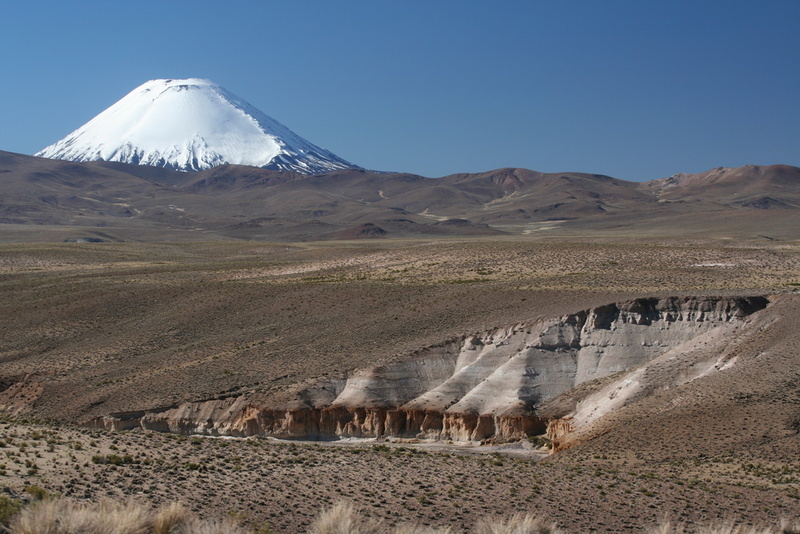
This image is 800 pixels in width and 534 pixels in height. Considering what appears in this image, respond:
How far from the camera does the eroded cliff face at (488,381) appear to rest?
27672mm

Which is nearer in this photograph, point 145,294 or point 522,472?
point 522,472

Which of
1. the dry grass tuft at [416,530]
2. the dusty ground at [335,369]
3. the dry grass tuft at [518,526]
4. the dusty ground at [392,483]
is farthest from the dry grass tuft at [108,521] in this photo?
the dry grass tuft at [518,526]

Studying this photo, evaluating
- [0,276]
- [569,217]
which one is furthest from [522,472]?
[569,217]

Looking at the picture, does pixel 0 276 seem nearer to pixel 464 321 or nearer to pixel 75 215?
pixel 464 321

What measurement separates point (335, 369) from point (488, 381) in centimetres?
533

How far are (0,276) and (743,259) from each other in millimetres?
42214

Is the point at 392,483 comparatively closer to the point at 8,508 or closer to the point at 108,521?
the point at 108,521

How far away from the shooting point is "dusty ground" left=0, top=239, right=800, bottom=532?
1694cm

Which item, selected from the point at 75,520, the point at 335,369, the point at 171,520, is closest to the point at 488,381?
the point at 335,369

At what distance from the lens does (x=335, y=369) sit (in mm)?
31031

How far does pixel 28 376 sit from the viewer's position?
33906 mm

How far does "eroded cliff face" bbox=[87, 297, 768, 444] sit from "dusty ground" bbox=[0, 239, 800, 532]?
1084mm

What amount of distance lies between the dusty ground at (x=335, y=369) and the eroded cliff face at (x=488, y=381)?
3.56ft

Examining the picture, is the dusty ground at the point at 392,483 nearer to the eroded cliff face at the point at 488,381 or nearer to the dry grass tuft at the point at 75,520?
the dry grass tuft at the point at 75,520
